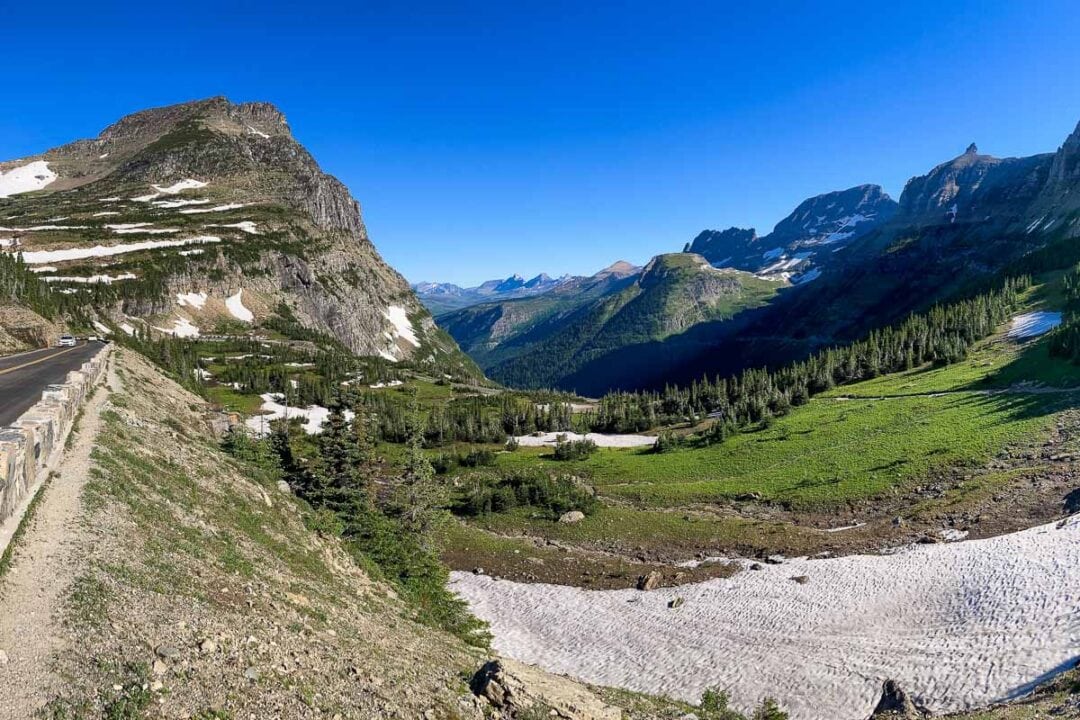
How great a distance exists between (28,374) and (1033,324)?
171 meters

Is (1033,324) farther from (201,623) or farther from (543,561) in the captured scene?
(201,623)

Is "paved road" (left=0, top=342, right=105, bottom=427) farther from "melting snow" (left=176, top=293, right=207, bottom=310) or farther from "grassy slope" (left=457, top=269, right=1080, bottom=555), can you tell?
"melting snow" (left=176, top=293, right=207, bottom=310)

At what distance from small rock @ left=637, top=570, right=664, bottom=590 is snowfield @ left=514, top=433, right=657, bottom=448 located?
6335cm

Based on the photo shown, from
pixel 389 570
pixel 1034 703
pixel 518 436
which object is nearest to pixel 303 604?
pixel 389 570

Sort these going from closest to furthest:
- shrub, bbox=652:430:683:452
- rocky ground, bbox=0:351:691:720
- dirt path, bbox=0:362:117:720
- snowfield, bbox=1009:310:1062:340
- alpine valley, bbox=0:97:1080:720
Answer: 1. dirt path, bbox=0:362:117:720
2. rocky ground, bbox=0:351:691:720
3. alpine valley, bbox=0:97:1080:720
4. shrub, bbox=652:430:683:452
5. snowfield, bbox=1009:310:1062:340

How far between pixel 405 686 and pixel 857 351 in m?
143

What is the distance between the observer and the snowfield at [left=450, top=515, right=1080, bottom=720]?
2788 cm

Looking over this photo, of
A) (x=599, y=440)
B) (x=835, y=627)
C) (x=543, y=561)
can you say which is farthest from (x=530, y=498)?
(x=599, y=440)

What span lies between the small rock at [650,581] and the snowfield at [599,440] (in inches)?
2494

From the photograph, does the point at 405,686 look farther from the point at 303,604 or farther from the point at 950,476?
the point at 950,476

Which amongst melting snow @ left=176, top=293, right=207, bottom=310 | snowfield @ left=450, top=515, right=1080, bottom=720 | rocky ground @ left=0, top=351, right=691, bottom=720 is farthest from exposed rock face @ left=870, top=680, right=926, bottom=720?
melting snow @ left=176, top=293, right=207, bottom=310

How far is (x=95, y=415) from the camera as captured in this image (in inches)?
1133

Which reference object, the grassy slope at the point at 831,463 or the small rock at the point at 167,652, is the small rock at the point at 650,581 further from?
the small rock at the point at 167,652

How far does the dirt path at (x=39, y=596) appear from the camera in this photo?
32.6 feet
